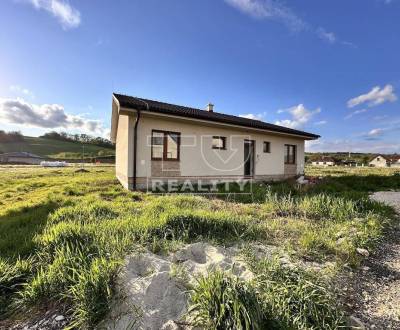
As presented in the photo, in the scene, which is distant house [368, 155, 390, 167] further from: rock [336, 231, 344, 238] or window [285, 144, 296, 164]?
rock [336, 231, 344, 238]

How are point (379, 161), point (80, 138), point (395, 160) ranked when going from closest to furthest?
point (395, 160) → point (379, 161) → point (80, 138)

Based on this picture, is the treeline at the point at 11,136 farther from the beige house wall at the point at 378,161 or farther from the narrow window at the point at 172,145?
the beige house wall at the point at 378,161

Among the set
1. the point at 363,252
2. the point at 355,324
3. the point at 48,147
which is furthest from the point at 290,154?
the point at 48,147

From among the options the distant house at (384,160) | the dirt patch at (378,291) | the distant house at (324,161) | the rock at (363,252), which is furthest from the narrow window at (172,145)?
the distant house at (384,160)

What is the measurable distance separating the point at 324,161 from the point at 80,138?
86033 millimetres

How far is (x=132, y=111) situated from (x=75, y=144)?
3288 inches

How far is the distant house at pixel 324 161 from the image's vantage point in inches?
2682

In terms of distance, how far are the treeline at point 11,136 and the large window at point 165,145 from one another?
311ft

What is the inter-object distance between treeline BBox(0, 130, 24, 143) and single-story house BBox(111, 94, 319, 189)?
9209cm

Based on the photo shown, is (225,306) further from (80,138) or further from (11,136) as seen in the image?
(11,136)

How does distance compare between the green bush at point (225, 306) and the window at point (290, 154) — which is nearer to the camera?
the green bush at point (225, 306)

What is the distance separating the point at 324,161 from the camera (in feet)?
234

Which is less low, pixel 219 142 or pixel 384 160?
pixel 384 160

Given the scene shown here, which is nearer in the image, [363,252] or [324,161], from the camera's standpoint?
[363,252]
